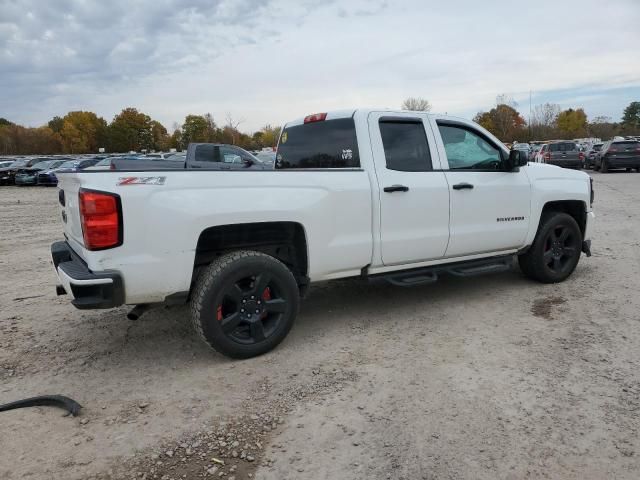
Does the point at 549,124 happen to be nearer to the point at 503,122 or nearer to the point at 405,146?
the point at 503,122

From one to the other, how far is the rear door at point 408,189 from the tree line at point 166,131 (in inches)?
3183

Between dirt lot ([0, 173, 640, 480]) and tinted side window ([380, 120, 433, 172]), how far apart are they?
1444mm

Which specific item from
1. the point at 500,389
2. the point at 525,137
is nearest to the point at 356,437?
the point at 500,389

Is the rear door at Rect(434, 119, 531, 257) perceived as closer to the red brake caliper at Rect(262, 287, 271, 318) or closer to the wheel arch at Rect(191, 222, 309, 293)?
the wheel arch at Rect(191, 222, 309, 293)

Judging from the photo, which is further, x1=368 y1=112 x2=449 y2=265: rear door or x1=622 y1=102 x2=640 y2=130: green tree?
x1=622 y1=102 x2=640 y2=130: green tree

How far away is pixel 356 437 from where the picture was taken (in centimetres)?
288

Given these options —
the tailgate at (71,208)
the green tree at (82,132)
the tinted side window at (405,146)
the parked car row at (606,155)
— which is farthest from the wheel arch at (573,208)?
the green tree at (82,132)

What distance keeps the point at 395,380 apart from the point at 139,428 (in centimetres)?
171

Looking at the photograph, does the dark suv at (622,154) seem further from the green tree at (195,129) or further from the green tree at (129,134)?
the green tree at (129,134)

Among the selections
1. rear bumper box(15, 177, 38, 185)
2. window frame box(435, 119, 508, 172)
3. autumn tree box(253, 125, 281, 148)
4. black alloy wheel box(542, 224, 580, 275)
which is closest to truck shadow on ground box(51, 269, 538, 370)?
black alloy wheel box(542, 224, 580, 275)

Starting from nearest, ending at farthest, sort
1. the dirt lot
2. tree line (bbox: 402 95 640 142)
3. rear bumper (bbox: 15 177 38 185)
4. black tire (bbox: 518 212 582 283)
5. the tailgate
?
the dirt lot → the tailgate → black tire (bbox: 518 212 582 283) → rear bumper (bbox: 15 177 38 185) → tree line (bbox: 402 95 640 142)

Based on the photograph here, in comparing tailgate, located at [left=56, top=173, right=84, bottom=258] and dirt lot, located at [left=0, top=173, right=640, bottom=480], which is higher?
tailgate, located at [left=56, top=173, right=84, bottom=258]

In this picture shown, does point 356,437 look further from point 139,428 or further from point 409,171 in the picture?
point 409,171

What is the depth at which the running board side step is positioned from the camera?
15.1 feet
